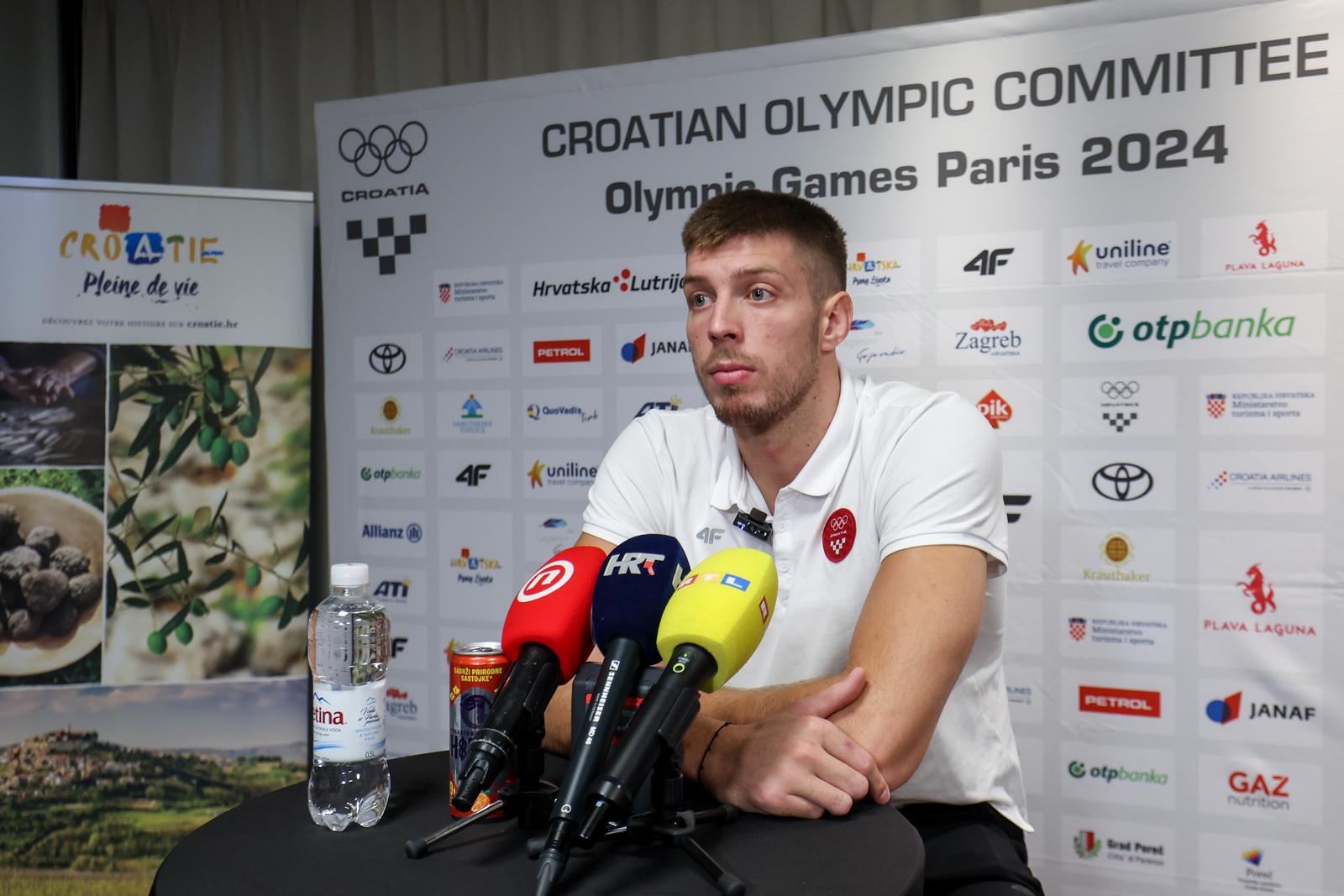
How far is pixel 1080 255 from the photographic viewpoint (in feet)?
7.32

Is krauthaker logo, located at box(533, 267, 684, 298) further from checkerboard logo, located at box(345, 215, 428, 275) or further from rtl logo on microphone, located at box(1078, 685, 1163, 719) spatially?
rtl logo on microphone, located at box(1078, 685, 1163, 719)

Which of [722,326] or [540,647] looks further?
[722,326]

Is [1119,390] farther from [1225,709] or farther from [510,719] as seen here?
[510,719]

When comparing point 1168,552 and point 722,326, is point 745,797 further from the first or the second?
point 1168,552

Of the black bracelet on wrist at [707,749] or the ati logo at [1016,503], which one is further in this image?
the ati logo at [1016,503]

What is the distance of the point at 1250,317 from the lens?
2.11m

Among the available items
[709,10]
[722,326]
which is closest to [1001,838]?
[722,326]

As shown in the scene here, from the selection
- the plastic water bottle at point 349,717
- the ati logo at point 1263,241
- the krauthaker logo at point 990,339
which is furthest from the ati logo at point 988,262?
the plastic water bottle at point 349,717

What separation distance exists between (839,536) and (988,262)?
40.5 inches

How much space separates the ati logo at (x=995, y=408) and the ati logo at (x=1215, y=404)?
0.40m

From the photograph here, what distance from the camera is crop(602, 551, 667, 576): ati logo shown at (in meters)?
1.00

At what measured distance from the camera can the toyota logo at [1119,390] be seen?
2199 millimetres

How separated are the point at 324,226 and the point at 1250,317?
2.38 m

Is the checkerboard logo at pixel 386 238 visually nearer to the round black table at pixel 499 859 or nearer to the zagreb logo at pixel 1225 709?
the round black table at pixel 499 859
